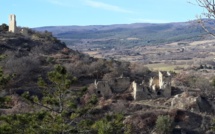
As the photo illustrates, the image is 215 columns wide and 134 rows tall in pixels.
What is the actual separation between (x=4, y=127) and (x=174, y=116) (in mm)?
20705

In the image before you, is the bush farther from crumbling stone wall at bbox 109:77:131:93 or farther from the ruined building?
the ruined building

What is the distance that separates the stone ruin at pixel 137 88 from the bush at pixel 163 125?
6.28 metres

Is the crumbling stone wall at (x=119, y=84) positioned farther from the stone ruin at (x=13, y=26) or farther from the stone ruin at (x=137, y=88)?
the stone ruin at (x=13, y=26)

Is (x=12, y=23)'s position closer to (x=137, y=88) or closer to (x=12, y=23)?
(x=12, y=23)

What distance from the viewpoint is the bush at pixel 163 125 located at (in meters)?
32.4

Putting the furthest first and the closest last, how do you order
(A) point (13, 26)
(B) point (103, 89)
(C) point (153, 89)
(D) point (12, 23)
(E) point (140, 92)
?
(D) point (12, 23)
(A) point (13, 26)
(C) point (153, 89)
(B) point (103, 89)
(E) point (140, 92)

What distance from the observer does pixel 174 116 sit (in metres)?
35.0

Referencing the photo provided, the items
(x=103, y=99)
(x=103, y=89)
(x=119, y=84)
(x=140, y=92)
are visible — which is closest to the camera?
(x=103, y=99)

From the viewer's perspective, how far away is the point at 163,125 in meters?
32.5

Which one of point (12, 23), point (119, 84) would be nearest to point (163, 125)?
point (119, 84)

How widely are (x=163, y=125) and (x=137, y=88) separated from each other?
683 cm

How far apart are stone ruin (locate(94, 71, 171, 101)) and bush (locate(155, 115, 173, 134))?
628 centimetres

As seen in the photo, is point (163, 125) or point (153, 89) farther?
point (153, 89)

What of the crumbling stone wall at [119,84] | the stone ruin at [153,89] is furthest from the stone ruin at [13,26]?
the stone ruin at [153,89]
